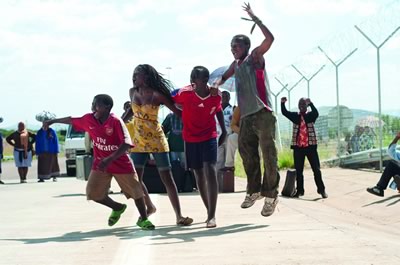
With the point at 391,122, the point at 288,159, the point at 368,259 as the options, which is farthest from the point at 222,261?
the point at 288,159

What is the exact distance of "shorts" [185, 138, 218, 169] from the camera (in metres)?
7.52

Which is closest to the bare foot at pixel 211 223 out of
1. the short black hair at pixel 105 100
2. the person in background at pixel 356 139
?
the short black hair at pixel 105 100

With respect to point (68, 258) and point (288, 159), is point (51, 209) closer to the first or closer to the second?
point (68, 258)

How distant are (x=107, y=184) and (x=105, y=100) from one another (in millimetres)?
860

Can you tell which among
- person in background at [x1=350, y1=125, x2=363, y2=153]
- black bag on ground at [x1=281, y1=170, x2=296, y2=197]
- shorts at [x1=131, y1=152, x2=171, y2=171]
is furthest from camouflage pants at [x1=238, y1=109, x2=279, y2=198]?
person in background at [x1=350, y1=125, x2=363, y2=153]

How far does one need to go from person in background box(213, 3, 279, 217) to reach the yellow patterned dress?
76 centimetres

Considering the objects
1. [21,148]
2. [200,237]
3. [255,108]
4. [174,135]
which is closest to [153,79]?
[255,108]

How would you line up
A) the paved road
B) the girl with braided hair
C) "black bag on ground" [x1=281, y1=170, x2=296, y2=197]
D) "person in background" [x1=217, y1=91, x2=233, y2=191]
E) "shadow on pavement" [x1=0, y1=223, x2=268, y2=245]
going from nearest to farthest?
the paved road < "shadow on pavement" [x1=0, y1=223, x2=268, y2=245] < the girl with braided hair < "black bag on ground" [x1=281, y1=170, x2=296, y2=197] < "person in background" [x1=217, y1=91, x2=233, y2=191]

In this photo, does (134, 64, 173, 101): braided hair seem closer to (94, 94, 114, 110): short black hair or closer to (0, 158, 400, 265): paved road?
(94, 94, 114, 110): short black hair

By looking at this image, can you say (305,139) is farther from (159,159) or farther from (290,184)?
(159,159)

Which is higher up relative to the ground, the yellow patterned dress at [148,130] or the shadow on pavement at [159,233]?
the yellow patterned dress at [148,130]

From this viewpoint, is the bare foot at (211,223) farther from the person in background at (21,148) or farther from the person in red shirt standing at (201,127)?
the person in background at (21,148)

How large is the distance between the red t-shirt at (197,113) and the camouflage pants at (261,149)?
1.31ft

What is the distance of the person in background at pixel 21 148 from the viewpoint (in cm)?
1973
